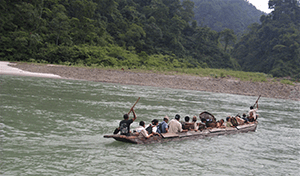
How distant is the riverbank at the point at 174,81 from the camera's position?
32031 millimetres

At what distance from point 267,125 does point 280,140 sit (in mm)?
3711

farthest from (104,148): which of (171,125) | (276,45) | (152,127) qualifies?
(276,45)

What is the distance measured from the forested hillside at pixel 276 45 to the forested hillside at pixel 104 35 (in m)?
8.66

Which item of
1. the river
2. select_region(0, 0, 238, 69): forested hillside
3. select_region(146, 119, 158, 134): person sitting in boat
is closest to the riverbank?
select_region(0, 0, 238, 69): forested hillside

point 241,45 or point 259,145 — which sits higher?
point 241,45

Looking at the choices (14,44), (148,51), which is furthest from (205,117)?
(148,51)

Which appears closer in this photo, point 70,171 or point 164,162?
point 70,171

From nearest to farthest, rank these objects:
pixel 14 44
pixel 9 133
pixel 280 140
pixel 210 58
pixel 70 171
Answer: pixel 70 171, pixel 9 133, pixel 280 140, pixel 14 44, pixel 210 58

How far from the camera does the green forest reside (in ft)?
125

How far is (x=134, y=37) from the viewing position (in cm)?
5488

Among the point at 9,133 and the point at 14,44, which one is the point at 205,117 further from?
the point at 14,44

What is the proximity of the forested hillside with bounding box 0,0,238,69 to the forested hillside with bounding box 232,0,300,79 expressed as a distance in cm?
866

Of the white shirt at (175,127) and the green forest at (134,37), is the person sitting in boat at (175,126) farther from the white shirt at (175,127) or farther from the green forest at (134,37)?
the green forest at (134,37)

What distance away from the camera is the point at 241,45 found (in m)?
81.6
